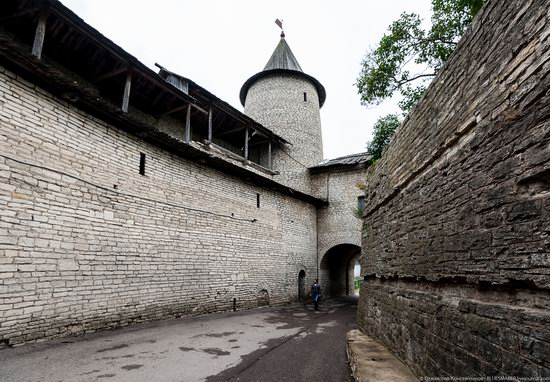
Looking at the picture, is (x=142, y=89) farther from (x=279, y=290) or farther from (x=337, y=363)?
(x=337, y=363)

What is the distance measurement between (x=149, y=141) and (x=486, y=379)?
29.3 ft

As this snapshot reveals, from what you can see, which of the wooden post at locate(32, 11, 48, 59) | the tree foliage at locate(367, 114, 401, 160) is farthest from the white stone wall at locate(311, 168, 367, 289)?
the wooden post at locate(32, 11, 48, 59)

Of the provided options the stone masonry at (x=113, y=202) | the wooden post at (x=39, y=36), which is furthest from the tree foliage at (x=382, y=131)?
the wooden post at (x=39, y=36)

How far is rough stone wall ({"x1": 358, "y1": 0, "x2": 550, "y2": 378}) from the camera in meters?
2.00

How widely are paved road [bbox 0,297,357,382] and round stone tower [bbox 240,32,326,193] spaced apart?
11.8m

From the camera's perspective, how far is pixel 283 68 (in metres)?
20.4

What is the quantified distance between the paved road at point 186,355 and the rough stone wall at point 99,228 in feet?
2.29

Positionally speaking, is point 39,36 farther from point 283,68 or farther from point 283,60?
point 283,60

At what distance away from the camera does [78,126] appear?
7262 millimetres

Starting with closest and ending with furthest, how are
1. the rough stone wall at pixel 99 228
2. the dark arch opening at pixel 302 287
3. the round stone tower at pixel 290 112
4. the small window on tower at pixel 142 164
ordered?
the rough stone wall at pixel 99 228, the small window on tower at pixel 142 164, the dark arch opening at pixel 302 287, the round stone tower at pixel 290 112

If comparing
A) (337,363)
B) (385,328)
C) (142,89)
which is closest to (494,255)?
(385,328)

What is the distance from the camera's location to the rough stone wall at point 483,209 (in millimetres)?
2004

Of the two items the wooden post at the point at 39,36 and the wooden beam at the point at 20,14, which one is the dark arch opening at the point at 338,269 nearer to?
the wooden post at the point at 39,36

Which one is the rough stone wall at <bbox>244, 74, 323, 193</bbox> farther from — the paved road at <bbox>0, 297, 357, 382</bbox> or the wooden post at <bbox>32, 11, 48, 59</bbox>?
the wooden post at <bbox>32, 11, 48, 59</bbox>
